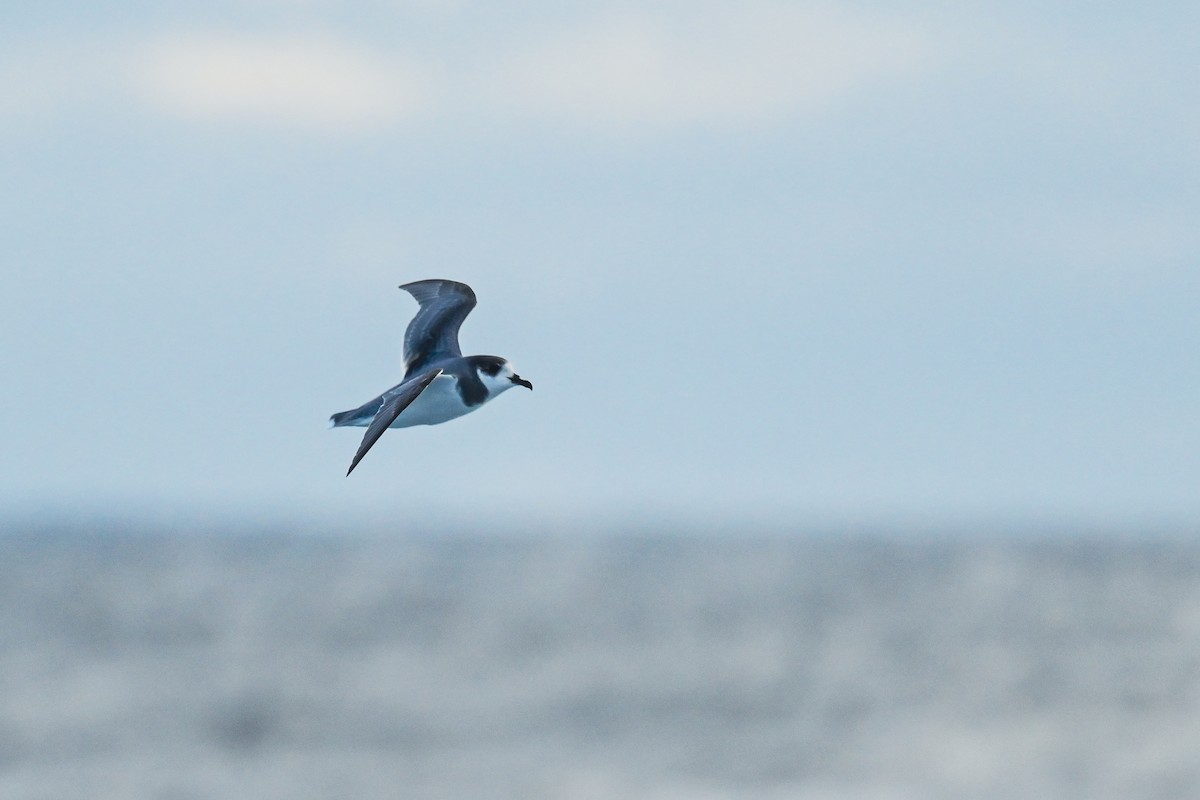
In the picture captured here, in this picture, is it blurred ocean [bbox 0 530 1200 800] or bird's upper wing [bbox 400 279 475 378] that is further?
blurred ocean [bbox 0 530 1200 800]

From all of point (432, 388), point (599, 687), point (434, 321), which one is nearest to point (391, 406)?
point (432, 388)

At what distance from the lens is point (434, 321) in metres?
10.7

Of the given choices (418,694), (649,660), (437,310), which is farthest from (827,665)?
(437,310)

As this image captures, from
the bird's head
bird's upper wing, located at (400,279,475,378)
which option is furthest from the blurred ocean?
the bird's head

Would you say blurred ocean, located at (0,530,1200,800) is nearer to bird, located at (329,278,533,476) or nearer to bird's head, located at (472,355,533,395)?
bird, located at (329,278,533,476)

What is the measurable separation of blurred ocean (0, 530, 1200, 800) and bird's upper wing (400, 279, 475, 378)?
26.3 meters

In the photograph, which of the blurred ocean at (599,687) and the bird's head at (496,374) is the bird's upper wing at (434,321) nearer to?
the bird's head at (496,374)

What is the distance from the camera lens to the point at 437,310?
10.9m

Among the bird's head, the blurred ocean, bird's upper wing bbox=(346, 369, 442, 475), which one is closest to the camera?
bird's upper wing bbox=(346, 369, 442, 475)

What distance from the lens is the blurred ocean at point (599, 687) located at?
37.2 meters

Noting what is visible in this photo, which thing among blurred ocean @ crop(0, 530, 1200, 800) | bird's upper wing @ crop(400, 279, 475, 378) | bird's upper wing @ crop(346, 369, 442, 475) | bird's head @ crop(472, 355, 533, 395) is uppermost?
blurred ocean @ crop(0, 530, 1200, 800)

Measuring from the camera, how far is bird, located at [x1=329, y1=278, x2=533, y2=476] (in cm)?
808

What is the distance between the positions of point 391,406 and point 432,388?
714 mm

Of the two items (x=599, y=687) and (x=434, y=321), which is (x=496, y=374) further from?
(x=599, y=687)
